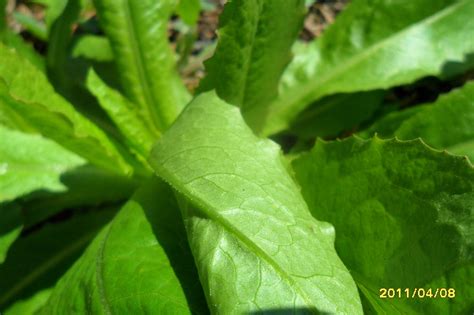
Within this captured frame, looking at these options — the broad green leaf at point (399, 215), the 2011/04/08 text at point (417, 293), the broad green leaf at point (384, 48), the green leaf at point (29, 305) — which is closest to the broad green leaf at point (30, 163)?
the green leaf at point (29, 305)

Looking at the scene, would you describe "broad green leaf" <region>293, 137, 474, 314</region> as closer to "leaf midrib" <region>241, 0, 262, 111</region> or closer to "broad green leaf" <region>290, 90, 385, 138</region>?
"leaf midrib" <region>241, 0, 262, 111</region>

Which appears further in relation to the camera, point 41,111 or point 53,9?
point 53,9

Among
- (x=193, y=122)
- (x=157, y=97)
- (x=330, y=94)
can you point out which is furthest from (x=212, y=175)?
(x=330, y=94)

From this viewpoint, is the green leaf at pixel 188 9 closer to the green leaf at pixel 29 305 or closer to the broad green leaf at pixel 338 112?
the broad green leaf at pixel 338 112

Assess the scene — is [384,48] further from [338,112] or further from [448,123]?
[448,123]

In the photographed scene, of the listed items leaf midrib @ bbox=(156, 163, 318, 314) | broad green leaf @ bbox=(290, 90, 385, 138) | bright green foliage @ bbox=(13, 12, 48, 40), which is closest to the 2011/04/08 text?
leaf midrib @ bbox=(156, 163, 318, 314)

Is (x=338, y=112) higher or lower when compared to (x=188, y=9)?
lower

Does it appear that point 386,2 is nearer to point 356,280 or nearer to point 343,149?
point 343,149

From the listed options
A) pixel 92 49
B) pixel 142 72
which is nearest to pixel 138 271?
pixel 142 72
